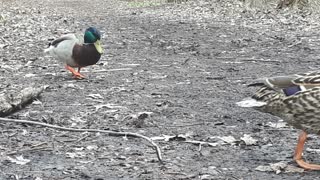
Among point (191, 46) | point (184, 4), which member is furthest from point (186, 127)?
point (184, 4)

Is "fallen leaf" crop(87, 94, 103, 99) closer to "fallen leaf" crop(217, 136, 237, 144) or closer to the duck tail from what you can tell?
"fallen leaf" crop(217, 136, 237, 144)

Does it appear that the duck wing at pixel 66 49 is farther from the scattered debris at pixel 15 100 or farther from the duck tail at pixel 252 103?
the duck tail at pixel 252 103

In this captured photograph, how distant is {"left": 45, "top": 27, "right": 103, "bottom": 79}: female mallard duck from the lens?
7887 mm

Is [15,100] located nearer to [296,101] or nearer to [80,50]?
[80,50]

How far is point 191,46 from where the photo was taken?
1157 centimetres

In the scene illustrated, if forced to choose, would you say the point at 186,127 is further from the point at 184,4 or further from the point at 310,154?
the point at 184,4

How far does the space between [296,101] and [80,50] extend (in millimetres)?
4546

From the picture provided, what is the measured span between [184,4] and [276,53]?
58.4 feet

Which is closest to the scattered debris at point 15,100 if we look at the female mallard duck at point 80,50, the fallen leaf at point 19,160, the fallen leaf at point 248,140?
the fallen leaf at point 19,160

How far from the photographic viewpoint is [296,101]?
152 inches

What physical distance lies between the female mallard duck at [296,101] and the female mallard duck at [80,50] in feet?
13.5

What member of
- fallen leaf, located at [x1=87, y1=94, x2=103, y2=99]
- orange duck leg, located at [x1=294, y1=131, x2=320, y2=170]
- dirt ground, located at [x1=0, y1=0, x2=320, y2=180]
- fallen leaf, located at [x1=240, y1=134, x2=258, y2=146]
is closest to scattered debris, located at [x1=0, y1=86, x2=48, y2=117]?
dirt ground, located at [x1=0, y1=0, x2=320, y2=180]

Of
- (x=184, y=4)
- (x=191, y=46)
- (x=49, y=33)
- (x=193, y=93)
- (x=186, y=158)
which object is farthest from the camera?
(x=184, y=4)

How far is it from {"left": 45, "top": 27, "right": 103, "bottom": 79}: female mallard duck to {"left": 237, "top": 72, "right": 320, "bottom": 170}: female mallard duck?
4.13 metres
